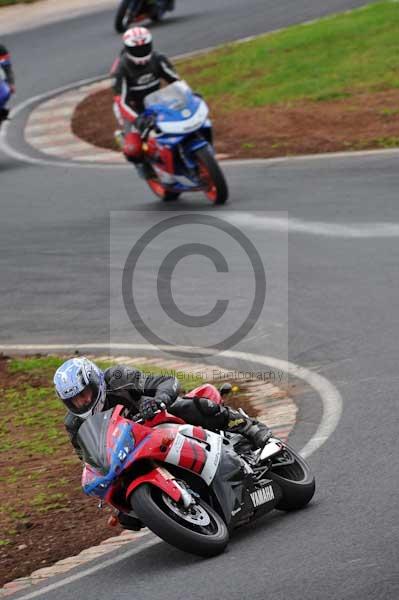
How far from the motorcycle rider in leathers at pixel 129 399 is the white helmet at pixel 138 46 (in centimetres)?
968

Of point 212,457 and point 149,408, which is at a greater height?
point 149,408

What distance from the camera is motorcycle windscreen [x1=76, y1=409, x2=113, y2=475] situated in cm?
706

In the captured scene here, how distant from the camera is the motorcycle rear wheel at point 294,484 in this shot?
7547 millimetres

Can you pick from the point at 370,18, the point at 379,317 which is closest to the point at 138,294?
the point at 379,317

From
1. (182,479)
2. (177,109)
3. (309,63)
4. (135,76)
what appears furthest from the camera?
(309,63)

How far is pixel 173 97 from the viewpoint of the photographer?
16203mm

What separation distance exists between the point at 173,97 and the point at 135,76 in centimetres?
84

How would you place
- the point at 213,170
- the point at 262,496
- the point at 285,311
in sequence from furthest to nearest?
the point at 213,170 → the point at 285,311 → the point at 262,496

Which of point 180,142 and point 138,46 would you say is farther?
point 138,46

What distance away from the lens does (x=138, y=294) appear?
13469 mm

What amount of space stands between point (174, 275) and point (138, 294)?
528 millimetres

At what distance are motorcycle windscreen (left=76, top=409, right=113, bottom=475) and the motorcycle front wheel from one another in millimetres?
314

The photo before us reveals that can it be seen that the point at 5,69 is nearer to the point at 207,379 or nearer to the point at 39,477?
the point at 207,379

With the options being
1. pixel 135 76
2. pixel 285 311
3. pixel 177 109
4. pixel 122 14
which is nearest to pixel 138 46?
pixel 135 76
